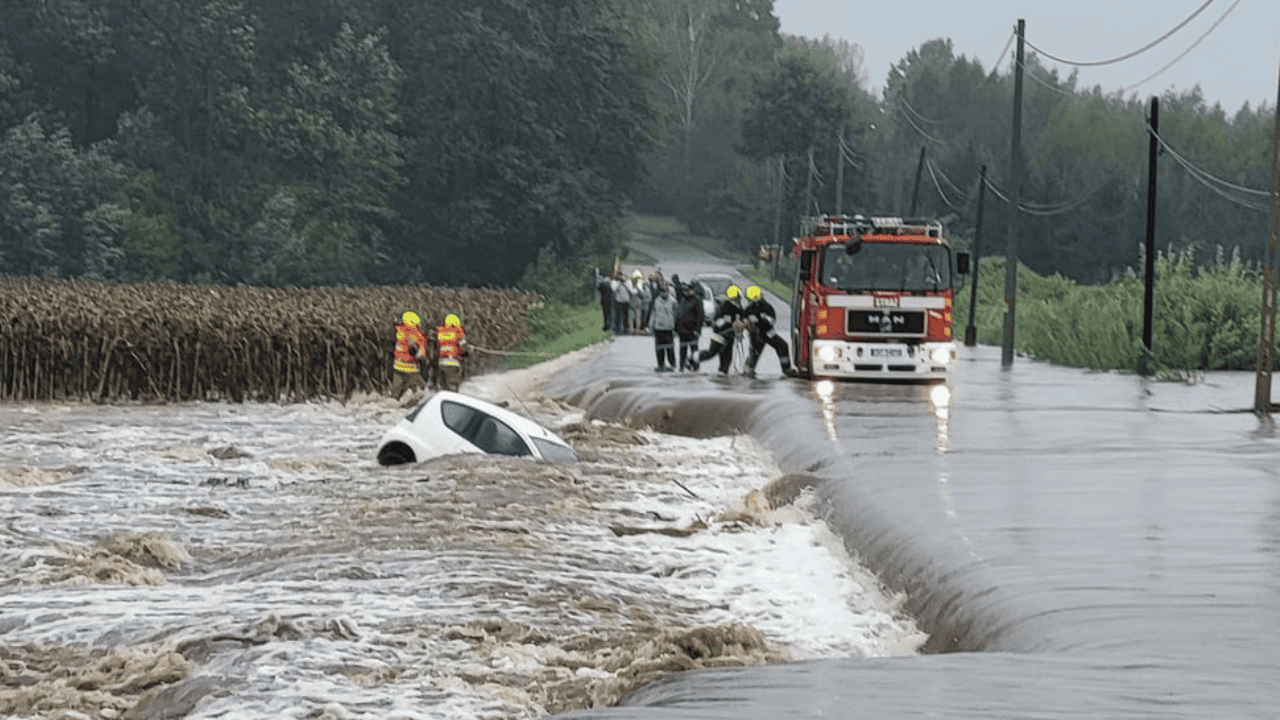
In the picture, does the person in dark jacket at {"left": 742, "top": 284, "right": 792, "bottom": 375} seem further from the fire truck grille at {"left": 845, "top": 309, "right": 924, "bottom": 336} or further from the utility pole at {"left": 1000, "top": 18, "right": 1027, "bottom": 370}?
the utility pole at {"left": 1000, "top": 18, "right": 1027, "bottom": 370}

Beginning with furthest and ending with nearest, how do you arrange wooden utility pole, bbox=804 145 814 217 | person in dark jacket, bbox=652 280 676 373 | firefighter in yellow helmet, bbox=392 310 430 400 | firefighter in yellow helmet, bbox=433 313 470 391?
wooden utility pole, bbox=804 145 814 217, person in dark jacket, bbox=652 280 676 373, firefighter in yellow helmet, bbox=433 313 470 391, firefighter in yellow helmet, bbox=392 310 430 400

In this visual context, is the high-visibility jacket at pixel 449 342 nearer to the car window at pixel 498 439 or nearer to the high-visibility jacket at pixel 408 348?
the high-visibility jacket at pixel 408 348

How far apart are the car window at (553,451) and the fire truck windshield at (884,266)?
875 cm

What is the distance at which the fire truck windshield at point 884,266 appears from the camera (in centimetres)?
2812

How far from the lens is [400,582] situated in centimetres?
1376

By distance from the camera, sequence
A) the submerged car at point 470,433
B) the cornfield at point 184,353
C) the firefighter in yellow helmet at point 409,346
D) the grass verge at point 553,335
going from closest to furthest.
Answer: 1. the submerged car at point 470,433
2. the firefighter in yellow helmet at point 409,346
3. the cornfield at point 184,353
4. the grass verge at point 553,335

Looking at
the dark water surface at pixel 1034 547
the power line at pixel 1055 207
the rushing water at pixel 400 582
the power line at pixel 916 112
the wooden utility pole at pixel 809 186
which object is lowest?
the rushing water at pixel 400 582

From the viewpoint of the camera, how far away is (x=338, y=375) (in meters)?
32.0

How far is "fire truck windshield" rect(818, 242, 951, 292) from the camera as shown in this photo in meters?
28.1

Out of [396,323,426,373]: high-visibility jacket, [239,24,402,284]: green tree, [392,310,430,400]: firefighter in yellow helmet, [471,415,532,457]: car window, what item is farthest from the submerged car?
[239,24,402,284]: green tree

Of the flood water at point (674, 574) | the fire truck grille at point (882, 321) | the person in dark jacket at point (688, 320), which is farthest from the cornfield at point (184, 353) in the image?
the fire truck grille at point (882, 321)

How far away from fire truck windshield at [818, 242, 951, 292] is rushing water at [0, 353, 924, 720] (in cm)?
580

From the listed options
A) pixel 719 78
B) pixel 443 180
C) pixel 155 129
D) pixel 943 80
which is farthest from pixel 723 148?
pixel 155 129

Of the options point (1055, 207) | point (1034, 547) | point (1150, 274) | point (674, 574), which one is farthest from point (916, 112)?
point (1034, 547)
